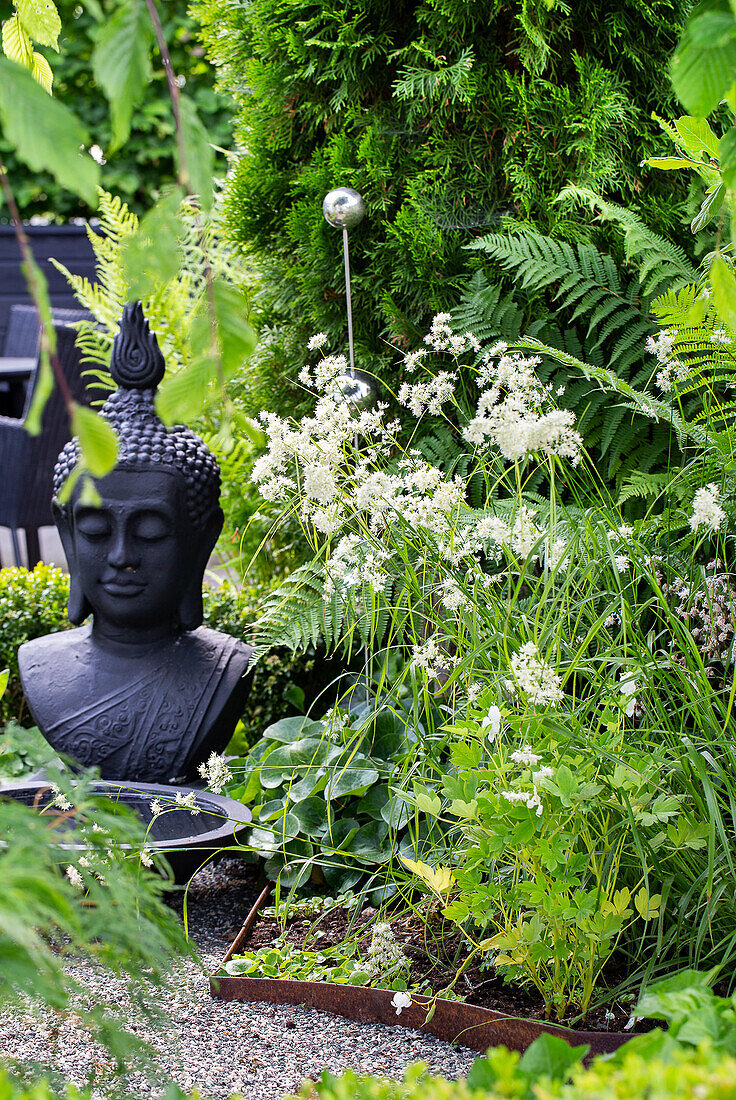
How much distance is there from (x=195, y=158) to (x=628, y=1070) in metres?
0.88

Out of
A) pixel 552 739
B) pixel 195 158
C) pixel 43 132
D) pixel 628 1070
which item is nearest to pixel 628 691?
pixel 552 739

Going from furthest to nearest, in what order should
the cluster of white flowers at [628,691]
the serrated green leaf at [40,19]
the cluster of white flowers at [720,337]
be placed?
the cluster of white flowers at [720,337] → the cluster of white flowers at [628,691] → the serrated green leaf at [40,19]

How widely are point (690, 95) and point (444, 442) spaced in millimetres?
2105

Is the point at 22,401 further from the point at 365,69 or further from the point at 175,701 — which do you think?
the point at 175,701

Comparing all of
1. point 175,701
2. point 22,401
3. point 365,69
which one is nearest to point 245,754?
point 175,701

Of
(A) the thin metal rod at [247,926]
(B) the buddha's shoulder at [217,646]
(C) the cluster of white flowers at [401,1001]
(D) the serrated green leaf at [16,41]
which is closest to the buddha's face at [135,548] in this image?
(B) the buddha's shoulder at [217,646]

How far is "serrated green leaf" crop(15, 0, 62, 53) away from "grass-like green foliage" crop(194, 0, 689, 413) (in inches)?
64.3

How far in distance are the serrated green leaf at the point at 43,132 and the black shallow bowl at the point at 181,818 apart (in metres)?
1.68

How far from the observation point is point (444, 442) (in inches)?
119

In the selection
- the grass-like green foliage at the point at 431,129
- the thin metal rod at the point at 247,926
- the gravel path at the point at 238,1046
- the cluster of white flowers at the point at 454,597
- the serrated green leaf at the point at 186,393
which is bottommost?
the gravel path at the point at 238,1046

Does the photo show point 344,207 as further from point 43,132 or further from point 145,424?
point 43,132

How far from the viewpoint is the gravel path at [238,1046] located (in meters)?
1.72

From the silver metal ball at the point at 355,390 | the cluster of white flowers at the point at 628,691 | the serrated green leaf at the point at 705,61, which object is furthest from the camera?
the silver metal ball at the point at 355,390

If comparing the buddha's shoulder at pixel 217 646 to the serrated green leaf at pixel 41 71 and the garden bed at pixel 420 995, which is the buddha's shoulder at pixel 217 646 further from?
the serrated green leaf at pixel 41 71
